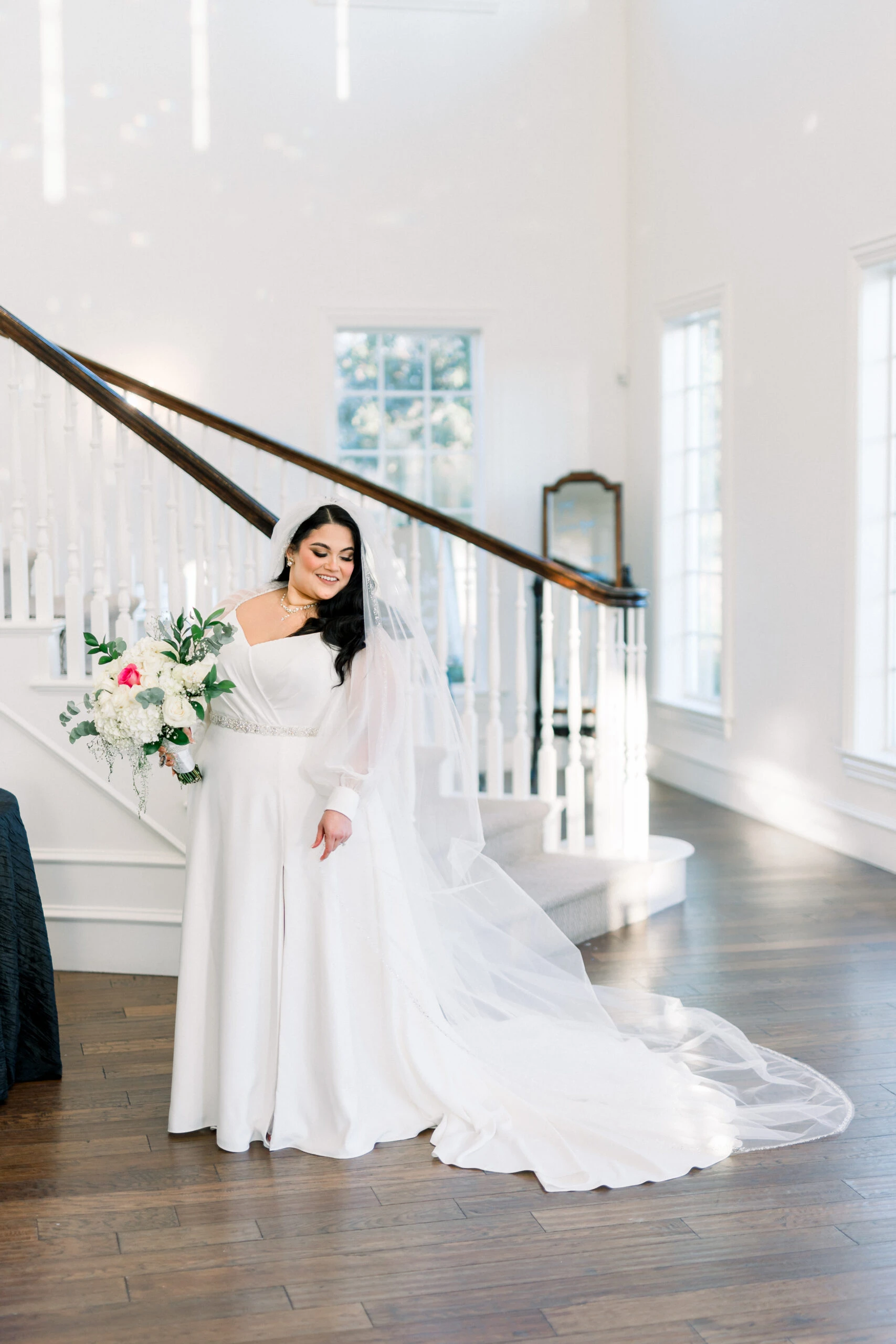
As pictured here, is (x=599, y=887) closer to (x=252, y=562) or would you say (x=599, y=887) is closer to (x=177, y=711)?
(x=252, y=562)

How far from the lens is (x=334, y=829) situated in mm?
3004

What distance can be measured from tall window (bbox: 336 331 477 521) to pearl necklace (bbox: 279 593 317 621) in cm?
471

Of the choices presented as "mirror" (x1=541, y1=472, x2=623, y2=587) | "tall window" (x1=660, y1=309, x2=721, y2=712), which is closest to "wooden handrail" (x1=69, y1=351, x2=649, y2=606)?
"tall window" (x1=660, y1=309, x2=721, y2=712)

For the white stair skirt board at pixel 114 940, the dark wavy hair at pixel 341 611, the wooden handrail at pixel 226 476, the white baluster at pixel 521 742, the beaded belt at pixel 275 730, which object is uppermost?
the wooden handrail at pixel 226 476

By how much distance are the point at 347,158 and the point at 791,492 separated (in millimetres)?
3353

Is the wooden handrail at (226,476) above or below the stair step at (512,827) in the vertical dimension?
above

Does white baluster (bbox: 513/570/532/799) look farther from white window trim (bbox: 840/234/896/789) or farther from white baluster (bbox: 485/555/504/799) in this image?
white window trim (bbox: 840/234/896/789)

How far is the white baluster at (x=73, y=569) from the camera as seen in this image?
4.17 metres

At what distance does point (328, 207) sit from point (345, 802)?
17.9 feet

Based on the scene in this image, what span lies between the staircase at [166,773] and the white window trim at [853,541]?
3.40 feet

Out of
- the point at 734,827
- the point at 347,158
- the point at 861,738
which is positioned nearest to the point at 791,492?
the point at 861,738

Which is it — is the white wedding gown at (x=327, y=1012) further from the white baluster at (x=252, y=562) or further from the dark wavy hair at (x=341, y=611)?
the white baluster at (x=252, y=562)

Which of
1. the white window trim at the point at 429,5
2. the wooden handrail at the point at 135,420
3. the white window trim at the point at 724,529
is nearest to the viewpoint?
the wooden handrail at the point at 135,420

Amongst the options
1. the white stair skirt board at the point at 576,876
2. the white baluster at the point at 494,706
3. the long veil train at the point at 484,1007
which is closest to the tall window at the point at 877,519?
the white stair skirt board at the point at 576,876
